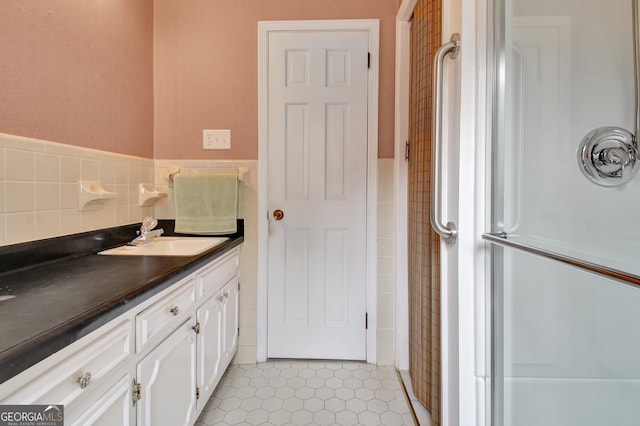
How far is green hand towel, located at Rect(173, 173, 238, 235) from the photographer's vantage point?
1.76m

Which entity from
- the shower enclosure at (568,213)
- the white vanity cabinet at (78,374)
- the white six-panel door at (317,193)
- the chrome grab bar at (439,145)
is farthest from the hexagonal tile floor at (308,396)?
the chrome grab bar at (439,145)

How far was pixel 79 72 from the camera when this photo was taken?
1277 mm

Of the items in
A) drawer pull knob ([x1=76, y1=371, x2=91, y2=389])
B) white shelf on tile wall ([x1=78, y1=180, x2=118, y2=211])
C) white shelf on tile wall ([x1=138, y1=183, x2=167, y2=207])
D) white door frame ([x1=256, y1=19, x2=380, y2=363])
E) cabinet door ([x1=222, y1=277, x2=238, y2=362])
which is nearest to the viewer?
drawer pull knob ([x1=76, y1=371, x2=91, y2=389])

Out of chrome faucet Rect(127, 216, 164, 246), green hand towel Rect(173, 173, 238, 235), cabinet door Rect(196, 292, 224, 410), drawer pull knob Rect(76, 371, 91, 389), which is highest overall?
green hand towel Rect(173, 173, 238, 235)

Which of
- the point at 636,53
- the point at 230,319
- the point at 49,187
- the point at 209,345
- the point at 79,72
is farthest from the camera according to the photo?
the point at 230,319

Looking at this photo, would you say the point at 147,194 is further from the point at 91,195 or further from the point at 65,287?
the point at 65,287

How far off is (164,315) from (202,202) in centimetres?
91

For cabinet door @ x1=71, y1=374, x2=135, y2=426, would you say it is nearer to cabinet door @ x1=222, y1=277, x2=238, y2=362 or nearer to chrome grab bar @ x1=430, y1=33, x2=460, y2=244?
cabinet door @ x1=222, y1=277, x2=238, y2=362

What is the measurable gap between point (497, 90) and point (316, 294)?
1.47m

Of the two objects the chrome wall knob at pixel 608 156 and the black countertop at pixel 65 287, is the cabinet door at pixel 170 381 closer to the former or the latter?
the black countertop at pixel 65 287

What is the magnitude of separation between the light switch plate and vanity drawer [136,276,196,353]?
1005 millimetres

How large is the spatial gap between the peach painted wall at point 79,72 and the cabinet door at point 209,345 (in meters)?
0.94

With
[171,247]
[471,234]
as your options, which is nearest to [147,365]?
[171,247]

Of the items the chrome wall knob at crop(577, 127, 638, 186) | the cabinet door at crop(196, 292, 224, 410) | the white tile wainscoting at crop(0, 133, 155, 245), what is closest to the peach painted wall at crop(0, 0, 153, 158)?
the white tile wainscoting at crop(0, 133, 155, 245)
